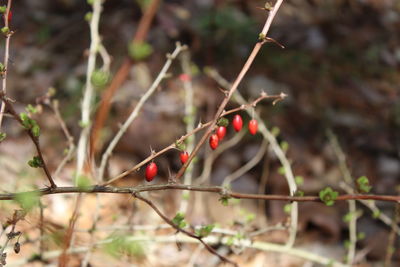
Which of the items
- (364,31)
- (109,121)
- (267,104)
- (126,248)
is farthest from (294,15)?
(126,248)

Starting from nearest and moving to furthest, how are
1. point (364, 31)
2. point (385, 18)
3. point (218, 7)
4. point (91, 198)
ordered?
1. point (91, 198)
2. point (218, 7)
3. point (364, 31)
4. point (385, 18)

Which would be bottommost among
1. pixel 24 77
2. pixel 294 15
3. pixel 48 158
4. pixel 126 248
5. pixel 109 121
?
pixel 126 248

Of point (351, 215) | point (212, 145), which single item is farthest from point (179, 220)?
point (351, 215)

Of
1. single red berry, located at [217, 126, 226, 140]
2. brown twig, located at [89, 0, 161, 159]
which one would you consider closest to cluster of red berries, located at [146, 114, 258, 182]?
single red berry, located at [217, 126, 226, 140]

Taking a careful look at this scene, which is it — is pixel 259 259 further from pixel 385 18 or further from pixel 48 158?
pixel 385 18

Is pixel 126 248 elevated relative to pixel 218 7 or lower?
lower

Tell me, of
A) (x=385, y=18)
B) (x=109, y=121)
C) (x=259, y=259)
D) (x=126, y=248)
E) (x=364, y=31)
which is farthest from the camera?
(x=385, y=18)

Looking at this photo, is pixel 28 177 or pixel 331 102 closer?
pixel 28 177

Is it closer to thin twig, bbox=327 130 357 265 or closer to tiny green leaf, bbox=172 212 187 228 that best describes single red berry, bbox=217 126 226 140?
tiny green leaf, bbox=172 212 187 228
